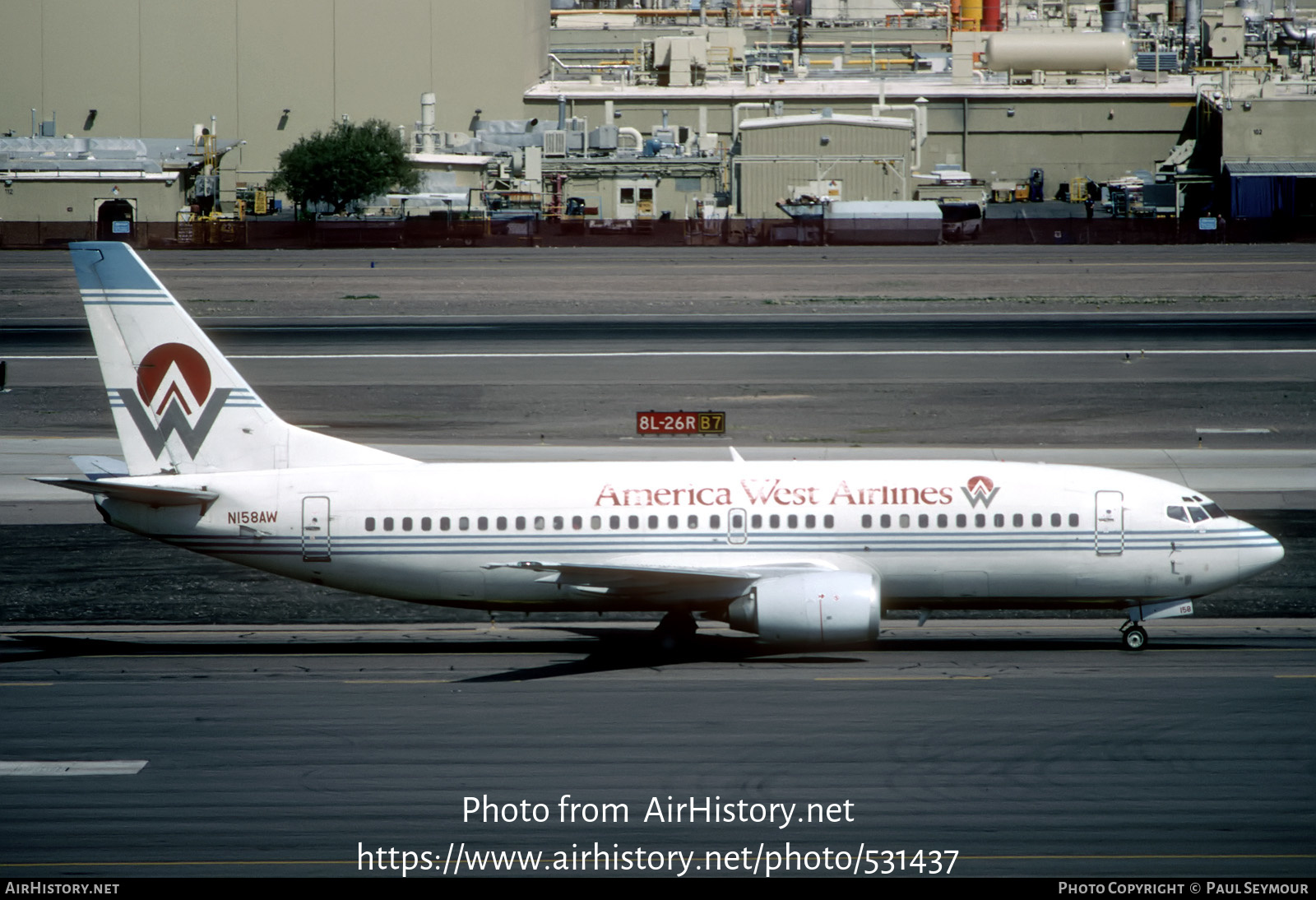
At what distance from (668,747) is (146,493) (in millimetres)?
10611

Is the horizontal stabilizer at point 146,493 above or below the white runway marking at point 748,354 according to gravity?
below

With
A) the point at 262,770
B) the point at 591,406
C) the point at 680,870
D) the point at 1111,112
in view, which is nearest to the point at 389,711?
the point at 262,770

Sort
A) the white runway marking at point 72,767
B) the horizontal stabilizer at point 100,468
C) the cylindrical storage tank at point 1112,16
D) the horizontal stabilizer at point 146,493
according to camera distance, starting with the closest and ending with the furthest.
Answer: the white runway marking at point 72,767 → the horizontal stabilizer at point 146,493 → the horizontal stabilizer at point 100,468 → the cylindrical storage tank at point 1112,16

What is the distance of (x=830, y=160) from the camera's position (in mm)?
110438

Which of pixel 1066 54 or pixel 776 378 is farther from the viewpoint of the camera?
pixel 1066 54

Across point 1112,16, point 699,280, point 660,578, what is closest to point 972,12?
point 1112,16

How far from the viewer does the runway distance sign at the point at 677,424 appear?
44.3 m

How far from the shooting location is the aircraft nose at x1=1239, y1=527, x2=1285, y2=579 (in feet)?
81.8

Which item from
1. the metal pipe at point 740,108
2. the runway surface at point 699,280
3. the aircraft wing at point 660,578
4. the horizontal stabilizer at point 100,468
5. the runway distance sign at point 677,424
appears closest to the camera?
the aircraft wing at point 660,578

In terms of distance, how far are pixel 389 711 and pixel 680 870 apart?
7.34 m

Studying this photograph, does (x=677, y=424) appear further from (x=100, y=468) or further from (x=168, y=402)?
(x=100, y=468)

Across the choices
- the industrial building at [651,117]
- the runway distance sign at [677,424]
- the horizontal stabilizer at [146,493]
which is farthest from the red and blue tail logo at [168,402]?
the industrial building at [651,117]

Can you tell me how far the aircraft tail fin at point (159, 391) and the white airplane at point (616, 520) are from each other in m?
0.03

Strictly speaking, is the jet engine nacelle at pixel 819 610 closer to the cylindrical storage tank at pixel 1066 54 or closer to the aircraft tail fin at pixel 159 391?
the aircraft tail fin at pixel 159 391
